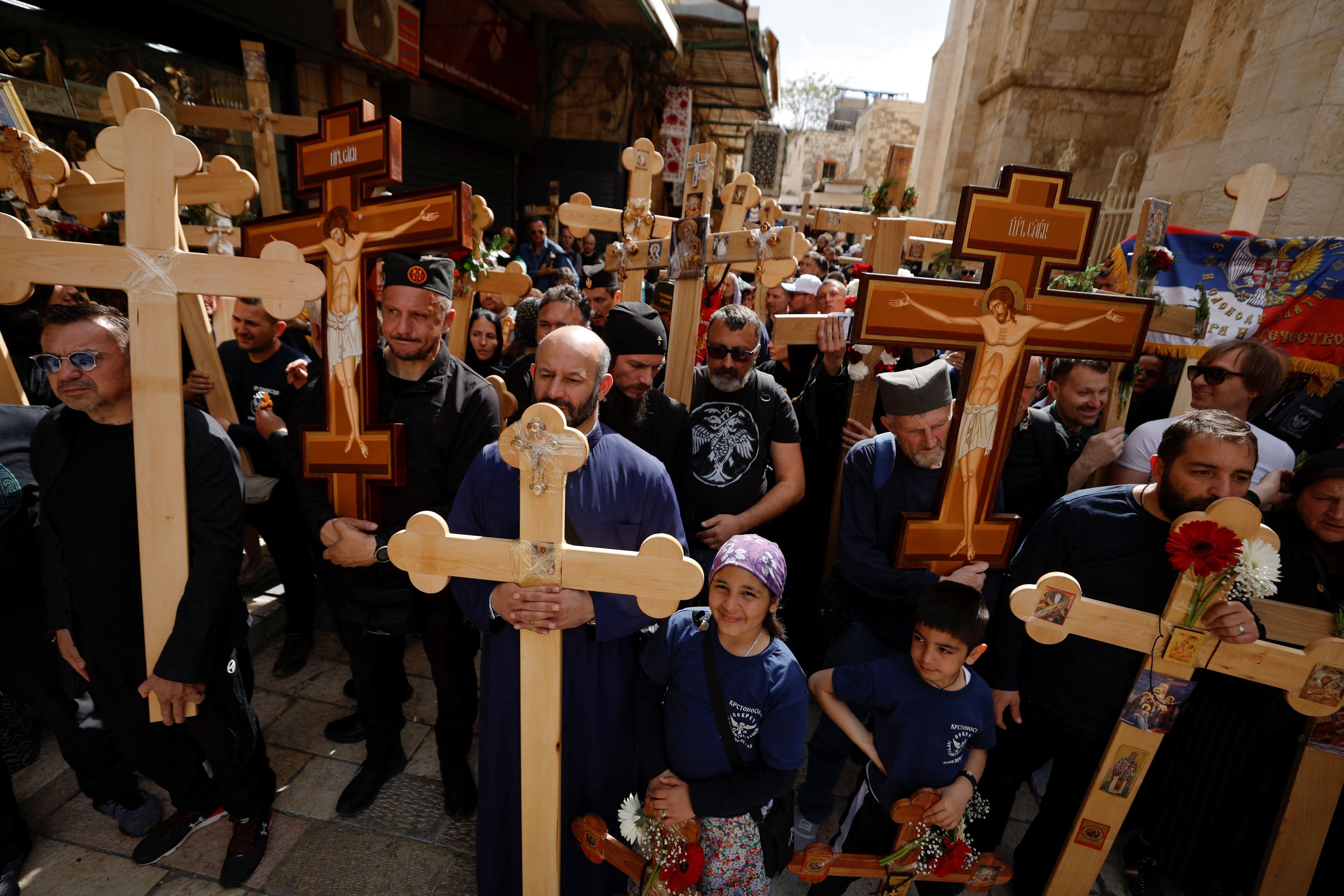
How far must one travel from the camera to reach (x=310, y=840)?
8.15 ft

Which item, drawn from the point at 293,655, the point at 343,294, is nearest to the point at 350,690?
the point at 293,655

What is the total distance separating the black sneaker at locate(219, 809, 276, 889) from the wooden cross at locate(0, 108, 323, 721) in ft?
3.71

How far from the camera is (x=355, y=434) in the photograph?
2.24m

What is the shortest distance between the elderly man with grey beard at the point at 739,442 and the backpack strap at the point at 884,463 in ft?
1.92

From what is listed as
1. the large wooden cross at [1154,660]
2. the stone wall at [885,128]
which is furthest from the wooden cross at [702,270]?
the stone wall at [885,128]

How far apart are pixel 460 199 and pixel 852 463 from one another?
68.4 inches

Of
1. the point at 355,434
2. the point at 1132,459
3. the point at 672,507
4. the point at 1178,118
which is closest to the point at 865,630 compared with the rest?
the point at 672,507

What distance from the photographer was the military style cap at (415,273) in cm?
236

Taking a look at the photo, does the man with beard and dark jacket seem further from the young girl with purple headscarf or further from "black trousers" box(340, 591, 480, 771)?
"black trousers" box(340, 591, 480, 771)

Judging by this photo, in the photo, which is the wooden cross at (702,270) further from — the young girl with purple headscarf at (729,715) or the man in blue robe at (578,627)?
the young girl with purple headscarf at (729,715)

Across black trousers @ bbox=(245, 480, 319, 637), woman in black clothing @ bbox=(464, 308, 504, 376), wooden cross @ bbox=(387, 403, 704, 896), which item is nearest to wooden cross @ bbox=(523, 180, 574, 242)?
woman in black clothing @ bbox=(464, 308, 504, 376)

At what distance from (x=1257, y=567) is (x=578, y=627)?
186cm

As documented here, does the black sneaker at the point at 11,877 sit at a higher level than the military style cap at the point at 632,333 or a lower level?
lower

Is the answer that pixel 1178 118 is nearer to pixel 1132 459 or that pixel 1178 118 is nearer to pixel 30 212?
pixel 1132 459
